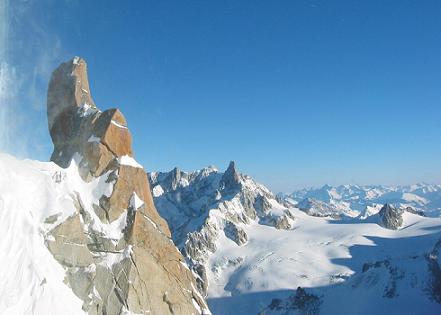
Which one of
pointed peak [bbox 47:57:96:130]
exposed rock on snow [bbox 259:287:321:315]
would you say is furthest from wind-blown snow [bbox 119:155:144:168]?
exposed rock on snow [bbox 259:287:321:315]

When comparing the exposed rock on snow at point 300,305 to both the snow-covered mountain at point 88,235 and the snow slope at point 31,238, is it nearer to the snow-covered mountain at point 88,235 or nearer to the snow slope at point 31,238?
the snow-covered mountain at point 88,235

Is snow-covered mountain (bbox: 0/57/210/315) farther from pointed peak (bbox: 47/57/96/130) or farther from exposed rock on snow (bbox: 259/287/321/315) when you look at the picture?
exposed rock on snow (bbox: 259/287/321/315)

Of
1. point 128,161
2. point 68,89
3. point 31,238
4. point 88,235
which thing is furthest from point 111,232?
point 68,89

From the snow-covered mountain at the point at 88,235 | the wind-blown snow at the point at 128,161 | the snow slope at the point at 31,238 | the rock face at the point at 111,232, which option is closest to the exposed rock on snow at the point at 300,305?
the snow-covered mountain at the point at 88,235

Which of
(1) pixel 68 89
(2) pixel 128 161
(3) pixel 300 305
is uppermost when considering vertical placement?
(1) pixel 68 89

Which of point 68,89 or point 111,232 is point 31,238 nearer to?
point 111,232

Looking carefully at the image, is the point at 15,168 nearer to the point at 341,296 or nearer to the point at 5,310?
the point at 5,310

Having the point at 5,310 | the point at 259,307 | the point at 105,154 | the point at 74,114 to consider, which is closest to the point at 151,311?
the point at 5,310
